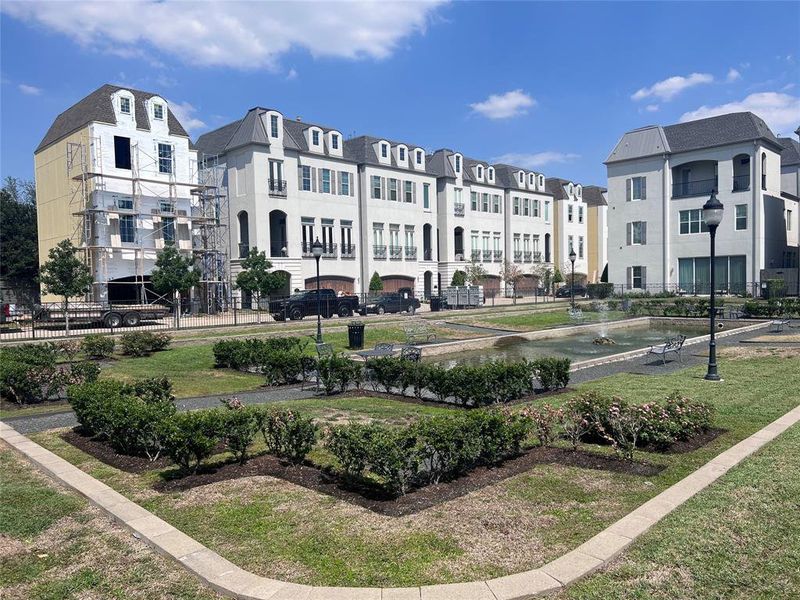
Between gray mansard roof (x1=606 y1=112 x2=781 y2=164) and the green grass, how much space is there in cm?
5023

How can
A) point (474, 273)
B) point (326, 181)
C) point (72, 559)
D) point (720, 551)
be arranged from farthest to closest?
point (474, 273) < point (326, 181) < point (72, 559) < point (720, 551)

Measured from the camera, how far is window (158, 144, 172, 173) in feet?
137

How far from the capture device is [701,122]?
51594 mm

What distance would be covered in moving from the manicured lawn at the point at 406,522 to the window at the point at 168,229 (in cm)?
3577

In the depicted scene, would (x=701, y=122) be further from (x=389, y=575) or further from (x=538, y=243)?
(x=389, y=575)

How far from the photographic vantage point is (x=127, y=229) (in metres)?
40.2

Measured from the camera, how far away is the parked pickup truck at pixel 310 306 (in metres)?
35.0

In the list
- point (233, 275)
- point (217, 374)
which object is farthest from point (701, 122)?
point (217, 374)

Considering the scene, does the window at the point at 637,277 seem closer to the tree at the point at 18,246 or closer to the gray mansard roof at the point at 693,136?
the gray mansard roof at the point at 693,136

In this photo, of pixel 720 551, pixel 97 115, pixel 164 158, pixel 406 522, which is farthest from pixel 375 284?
pixel 720 551

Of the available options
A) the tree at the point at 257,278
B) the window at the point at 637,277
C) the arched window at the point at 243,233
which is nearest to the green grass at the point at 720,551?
the tree at the point at 257,278

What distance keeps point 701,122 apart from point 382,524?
55.4m

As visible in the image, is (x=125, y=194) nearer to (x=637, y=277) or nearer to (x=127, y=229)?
(x=127, y=229)

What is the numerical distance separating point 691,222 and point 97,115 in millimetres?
45753
